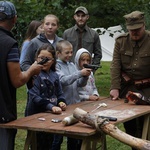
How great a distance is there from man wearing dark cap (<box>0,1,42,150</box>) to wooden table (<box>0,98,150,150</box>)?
14 centimetres

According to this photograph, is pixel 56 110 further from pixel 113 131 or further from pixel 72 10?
pixel 72 10

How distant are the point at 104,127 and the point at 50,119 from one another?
65 cm

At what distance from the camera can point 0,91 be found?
4.21m

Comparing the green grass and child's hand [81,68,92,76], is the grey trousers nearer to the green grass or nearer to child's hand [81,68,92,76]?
child's hand [81,68,92,76]

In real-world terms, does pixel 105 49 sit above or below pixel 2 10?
below

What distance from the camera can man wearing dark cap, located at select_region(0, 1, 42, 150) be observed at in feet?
13.7

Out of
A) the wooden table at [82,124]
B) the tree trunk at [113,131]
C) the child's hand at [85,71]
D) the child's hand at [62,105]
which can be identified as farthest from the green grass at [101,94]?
the tree trunk at [113,131]

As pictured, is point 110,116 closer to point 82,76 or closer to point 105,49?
point 82,76

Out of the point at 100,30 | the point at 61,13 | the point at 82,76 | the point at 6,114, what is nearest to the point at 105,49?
the point at 100,30

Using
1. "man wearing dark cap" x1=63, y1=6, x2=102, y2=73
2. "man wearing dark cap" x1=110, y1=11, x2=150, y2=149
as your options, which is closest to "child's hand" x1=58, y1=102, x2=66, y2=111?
"man wearing dark cap" x1=110, y1=11, x2=150, y2=149

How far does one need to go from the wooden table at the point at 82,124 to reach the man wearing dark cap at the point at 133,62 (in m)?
0.38

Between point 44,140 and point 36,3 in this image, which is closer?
point 44,140

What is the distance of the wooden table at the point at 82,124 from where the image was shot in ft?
13.1

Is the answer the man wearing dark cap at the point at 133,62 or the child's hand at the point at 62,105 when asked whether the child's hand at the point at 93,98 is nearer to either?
the man wearing dark cap at the point at 133,62
